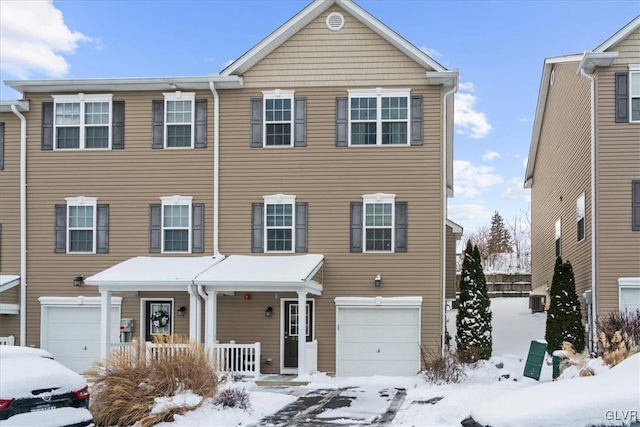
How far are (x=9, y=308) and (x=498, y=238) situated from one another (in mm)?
45499

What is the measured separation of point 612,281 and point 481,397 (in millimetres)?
8220

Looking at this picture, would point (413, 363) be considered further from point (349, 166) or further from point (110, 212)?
point (110, 212)

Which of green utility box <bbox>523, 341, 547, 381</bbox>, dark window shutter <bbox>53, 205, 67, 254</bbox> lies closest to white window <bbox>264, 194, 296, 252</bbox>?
dark window shutter <bbox>53, 205, 67, 254</bbox>

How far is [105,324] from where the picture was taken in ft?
63.3

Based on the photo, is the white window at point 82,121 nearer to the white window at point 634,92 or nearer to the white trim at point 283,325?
the white trim at point 283,325

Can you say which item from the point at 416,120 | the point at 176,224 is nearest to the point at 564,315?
the point at 416,120

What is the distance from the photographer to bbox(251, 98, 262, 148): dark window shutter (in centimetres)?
2080

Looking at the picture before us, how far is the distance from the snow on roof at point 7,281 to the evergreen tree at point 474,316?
39.8 ft

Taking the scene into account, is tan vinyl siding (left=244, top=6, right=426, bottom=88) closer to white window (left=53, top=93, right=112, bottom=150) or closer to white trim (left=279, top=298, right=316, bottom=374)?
white window (left=53, top=93, right=112, bottom=150)

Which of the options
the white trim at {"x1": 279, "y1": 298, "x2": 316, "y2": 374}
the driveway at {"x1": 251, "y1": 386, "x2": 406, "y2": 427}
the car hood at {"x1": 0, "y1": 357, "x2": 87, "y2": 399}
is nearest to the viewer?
the car hood at {"x1": 0, "y1": 357, "x2": 87, "y2": 399}

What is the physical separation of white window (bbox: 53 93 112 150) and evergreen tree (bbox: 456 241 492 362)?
10.6m

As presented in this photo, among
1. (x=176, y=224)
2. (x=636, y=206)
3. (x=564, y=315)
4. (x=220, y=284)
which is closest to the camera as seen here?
(x=220, y=284)

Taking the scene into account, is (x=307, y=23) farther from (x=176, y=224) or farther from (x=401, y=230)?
(x=176, y=224)

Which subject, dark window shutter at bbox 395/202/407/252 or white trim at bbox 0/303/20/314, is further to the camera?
white trim at bbox 0/303/20/314
